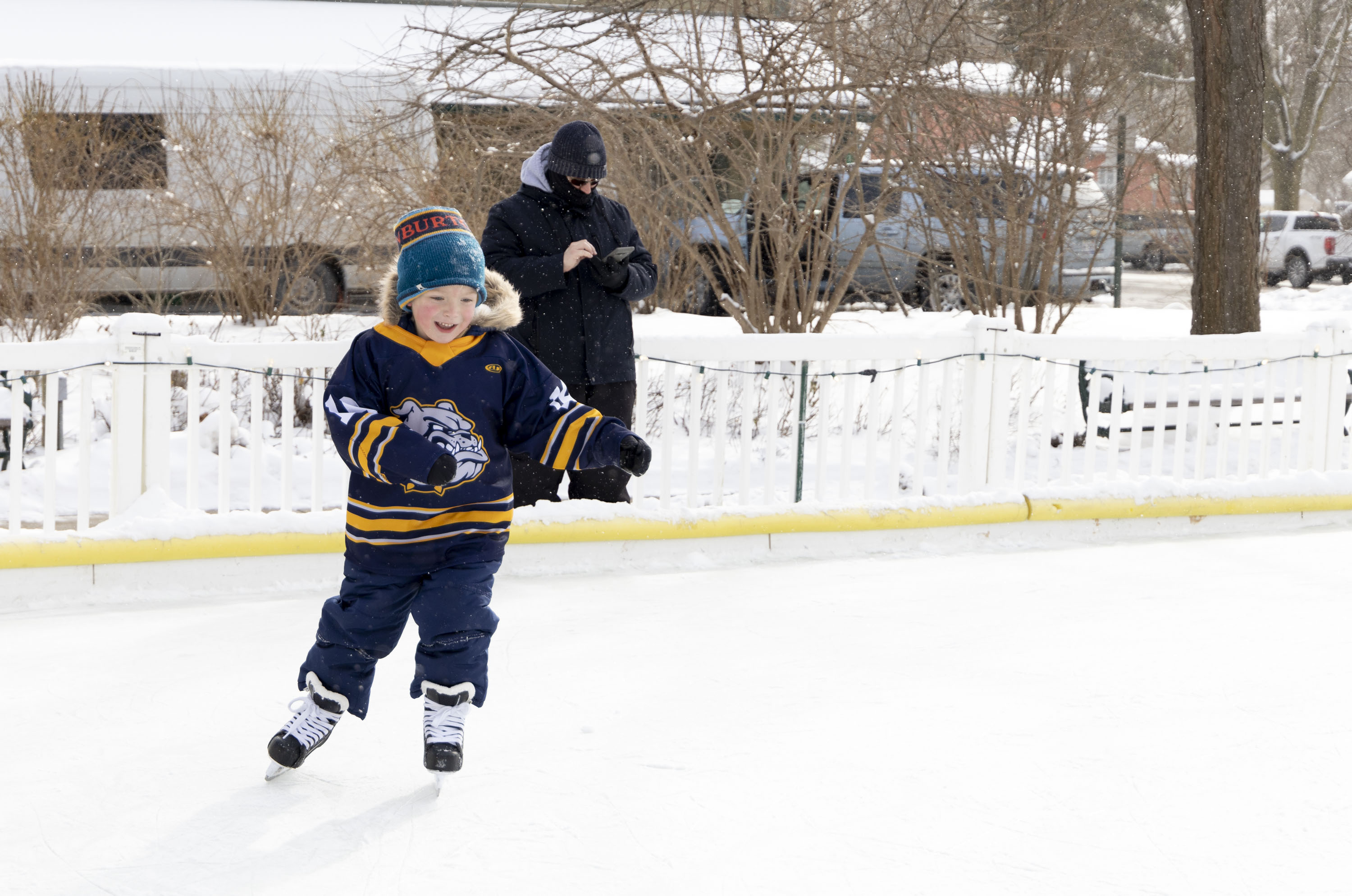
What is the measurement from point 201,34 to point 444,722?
9628mm

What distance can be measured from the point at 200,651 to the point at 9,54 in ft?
26.1

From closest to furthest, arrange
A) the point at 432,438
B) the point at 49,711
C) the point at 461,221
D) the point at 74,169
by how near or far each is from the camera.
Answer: the point at 432,438 → the point at 461,221 → the point at 49,711 → the point at 74,169

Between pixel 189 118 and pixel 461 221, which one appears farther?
pixel 189 118

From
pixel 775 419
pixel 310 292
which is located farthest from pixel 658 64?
pixel 310 292

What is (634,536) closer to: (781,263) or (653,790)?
(653,790)

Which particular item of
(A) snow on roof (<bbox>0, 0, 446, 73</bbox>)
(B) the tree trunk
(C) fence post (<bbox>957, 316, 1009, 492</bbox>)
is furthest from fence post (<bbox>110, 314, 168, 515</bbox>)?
(B) the tree trunk

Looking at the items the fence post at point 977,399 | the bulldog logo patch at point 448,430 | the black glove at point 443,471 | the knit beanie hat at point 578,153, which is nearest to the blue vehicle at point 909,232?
the fence post at point 977,399

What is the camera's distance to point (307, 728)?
2801 millimetres

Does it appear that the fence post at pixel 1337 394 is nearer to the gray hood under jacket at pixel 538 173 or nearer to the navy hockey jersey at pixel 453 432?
the gray hood under jacket at pixel 538 173

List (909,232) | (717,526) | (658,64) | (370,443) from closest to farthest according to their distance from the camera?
1. (370,443)
2. (717,526)
3. (658,64)
4. (909,232)

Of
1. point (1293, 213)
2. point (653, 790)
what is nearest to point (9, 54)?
point (653, 790)

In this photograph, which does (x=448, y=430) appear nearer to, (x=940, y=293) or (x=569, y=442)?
(x=569, y=442)

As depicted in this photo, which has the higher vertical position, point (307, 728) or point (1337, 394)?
point (1337, 394)

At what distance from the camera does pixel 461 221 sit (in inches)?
114
